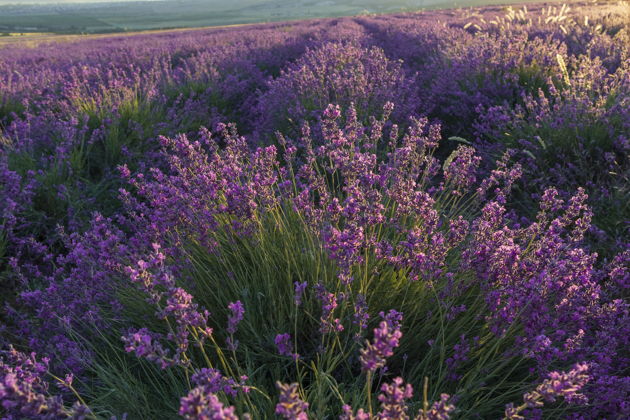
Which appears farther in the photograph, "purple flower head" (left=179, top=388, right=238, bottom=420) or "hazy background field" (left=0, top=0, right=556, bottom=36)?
"hazy background field" (left=0, top=0, right=556, bottom=36)

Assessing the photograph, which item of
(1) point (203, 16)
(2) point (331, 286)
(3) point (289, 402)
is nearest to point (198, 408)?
(3) point (289, 402)

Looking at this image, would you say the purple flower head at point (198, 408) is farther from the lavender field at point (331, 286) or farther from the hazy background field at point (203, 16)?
the hazy background field at point (203, 16)

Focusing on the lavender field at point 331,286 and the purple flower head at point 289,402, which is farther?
the lavender field at point 331,286

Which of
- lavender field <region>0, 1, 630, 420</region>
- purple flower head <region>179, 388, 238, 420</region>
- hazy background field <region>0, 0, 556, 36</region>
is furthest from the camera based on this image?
hazy background field <region>0, 0, 556, 36</region>

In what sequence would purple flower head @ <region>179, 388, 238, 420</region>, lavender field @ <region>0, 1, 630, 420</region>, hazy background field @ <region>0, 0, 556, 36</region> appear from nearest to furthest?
purple flower head @ <region>179, 388, 238, 420</region>
lavender field @ <region>0, 1, 630, 420</region>
hazy background field @ <region>0, 0, 556, 36</region>

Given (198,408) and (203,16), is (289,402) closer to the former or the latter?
(198,408)

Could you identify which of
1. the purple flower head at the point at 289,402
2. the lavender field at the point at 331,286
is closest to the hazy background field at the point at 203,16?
the lavender field at the point at 331,286

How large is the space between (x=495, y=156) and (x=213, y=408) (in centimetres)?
370

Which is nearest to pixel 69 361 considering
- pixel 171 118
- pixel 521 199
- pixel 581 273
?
pixel 581 273

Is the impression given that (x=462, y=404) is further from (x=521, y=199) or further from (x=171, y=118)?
(x=171, y=118)

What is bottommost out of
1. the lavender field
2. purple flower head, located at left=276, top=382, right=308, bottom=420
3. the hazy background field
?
the lavender field

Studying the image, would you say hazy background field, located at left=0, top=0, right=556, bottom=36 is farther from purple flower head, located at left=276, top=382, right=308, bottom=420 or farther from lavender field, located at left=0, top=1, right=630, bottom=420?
purple flower head, located at left=276, top=382, right=308, bottom=420

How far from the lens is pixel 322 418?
1.36m

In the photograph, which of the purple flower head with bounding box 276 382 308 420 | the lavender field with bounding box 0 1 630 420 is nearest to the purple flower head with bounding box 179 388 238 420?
the lavender field with bounding box 0 1 630 420
